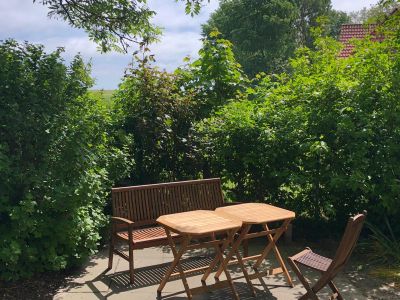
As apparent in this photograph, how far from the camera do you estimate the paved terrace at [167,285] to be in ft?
14.6

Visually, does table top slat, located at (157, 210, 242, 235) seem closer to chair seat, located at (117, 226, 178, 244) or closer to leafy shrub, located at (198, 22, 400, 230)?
chair seat, located at (117, 226, 178, 244)

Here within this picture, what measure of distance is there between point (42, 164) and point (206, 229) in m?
1.95

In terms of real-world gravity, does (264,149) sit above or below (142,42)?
below

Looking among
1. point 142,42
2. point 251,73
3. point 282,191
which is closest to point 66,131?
point 142,42

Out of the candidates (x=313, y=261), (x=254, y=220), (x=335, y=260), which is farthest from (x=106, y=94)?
(x=335, y=260)

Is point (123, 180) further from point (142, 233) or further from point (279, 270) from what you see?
point (279, 270)

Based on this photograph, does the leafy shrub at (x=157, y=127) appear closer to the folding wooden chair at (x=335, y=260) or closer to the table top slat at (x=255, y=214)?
the table top slat at (x=255, y=214)

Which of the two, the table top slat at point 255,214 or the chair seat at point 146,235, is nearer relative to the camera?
the table top slat at point 255,214

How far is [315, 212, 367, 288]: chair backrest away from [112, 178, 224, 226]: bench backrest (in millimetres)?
2103

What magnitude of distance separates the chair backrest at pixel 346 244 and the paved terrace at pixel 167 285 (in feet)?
2.41

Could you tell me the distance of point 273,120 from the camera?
6.20 meters

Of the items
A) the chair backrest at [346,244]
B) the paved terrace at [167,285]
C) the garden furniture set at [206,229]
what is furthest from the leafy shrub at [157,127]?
the chair backrest at [346,244]

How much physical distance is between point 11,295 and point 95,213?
4.53 ft

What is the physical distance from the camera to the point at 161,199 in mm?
5426
